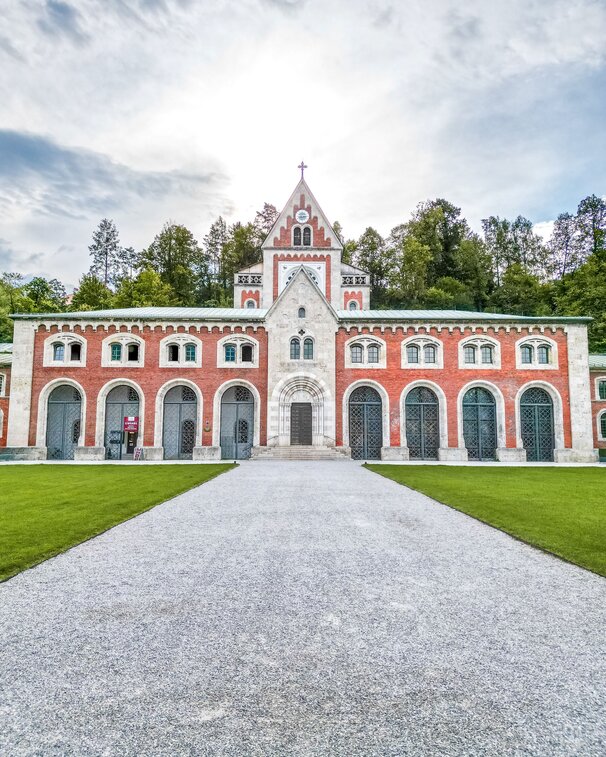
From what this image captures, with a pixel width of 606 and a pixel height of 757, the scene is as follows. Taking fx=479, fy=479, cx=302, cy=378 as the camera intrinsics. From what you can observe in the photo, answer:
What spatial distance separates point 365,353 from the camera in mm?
30750

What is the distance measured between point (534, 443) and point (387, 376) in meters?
10.1

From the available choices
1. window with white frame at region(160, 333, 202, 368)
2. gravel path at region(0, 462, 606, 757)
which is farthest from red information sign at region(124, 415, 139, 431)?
gravel path at region(0, 462, 606, 757)

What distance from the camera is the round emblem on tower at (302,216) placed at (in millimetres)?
40094

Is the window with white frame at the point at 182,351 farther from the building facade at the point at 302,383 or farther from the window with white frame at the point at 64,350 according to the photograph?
the window with white frame at the point at 64,350

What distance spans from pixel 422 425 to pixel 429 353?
464cm

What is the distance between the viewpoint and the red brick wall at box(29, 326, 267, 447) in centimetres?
2998

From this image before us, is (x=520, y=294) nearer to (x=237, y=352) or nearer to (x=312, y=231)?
(x=312, y=231)

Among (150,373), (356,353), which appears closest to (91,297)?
(150,373)

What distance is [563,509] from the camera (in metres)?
11.3

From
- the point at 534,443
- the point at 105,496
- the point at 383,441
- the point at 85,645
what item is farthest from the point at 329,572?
the point at 534,443

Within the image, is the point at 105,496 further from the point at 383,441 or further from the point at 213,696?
the point at 383,441

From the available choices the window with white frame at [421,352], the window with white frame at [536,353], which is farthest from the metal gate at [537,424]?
the window with white frame at [421,352]

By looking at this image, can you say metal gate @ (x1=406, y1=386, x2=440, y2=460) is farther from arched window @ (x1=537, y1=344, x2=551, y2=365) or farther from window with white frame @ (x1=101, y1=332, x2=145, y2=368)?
window with white frame @ (x1=101, y1=332, x2=145, y2=368)

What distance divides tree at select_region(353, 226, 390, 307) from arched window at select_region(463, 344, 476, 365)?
35597 millimetres
